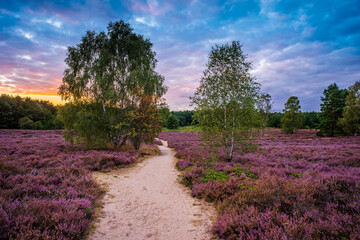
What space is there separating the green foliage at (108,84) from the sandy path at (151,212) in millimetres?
8014

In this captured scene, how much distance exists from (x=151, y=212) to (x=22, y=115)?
6817 cm

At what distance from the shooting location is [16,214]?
3557 mm

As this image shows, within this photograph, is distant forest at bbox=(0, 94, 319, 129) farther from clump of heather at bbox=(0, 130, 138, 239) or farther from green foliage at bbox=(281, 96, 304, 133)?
clump of heather at bbox=(0, 130, 138, 239)

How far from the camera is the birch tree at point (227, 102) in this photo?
11555mm

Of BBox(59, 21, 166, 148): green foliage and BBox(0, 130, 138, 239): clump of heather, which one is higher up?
BBox(59, 21, 166, 148): green foliage

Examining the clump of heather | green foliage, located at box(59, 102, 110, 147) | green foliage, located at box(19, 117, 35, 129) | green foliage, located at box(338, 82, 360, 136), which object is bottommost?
green foliage, located at box(19, 117, 35, 129)

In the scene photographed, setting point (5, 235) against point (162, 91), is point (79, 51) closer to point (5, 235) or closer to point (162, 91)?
point (162, 91)

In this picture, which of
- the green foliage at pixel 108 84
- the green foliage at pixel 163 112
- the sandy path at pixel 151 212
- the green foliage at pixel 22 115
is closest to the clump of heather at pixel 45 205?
the sandy path at pixel 151 212

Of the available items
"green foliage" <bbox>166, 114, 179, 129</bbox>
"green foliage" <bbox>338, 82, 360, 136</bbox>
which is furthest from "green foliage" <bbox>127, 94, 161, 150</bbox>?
"green foliage" <bbox>166, 114, 179, 129</bbox>

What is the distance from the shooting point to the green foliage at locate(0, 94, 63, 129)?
45.5 metres

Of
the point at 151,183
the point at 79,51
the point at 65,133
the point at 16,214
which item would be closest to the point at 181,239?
the point at 16,214

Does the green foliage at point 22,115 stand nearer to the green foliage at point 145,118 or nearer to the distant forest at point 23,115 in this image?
the distant forest at point 23,115

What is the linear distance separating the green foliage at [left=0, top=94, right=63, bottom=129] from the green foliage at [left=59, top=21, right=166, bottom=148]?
38.9 metres

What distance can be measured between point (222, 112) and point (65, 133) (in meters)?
15.7
